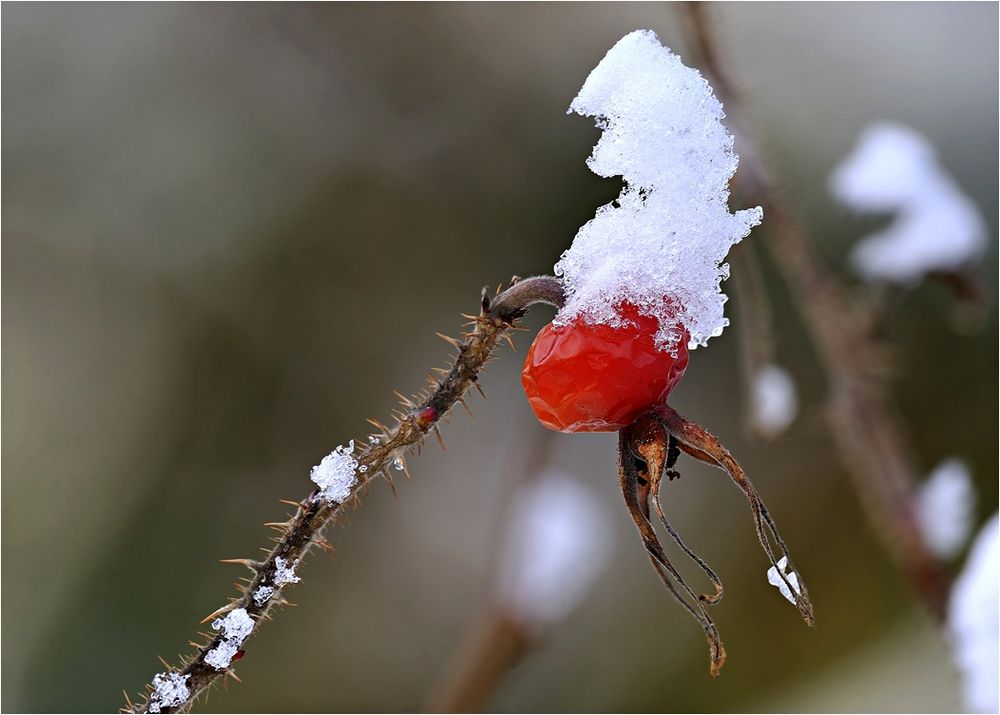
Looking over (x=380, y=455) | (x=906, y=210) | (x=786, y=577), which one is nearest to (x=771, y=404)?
(x=906, y=210)

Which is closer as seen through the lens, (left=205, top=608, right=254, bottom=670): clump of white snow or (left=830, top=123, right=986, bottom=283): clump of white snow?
(left=205, top=608, right=254, bottom=670): clump of white snow

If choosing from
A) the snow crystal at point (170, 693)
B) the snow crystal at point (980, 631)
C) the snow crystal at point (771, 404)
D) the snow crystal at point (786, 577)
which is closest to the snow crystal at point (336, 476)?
the snow crystal at point (170, 693)

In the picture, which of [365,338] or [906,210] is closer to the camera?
[906,210]

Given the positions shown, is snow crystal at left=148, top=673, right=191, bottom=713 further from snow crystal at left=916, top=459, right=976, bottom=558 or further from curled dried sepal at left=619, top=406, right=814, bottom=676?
snow crystal at left=916, top=459, right=976, bottom=558

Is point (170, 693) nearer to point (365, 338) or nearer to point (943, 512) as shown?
point (943, 512)

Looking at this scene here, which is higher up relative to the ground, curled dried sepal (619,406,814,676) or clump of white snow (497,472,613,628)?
clump of white snow (497,472,613,628)

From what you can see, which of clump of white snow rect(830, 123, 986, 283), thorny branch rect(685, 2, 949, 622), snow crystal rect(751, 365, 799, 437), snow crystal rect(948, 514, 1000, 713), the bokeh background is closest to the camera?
snow crystal rect(948, 514, 1000, 713)

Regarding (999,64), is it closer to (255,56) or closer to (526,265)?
(526,265)

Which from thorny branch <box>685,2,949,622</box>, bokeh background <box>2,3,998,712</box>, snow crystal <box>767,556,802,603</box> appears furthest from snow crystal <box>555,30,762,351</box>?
bokeh background <box>2,3,998,712</box>
